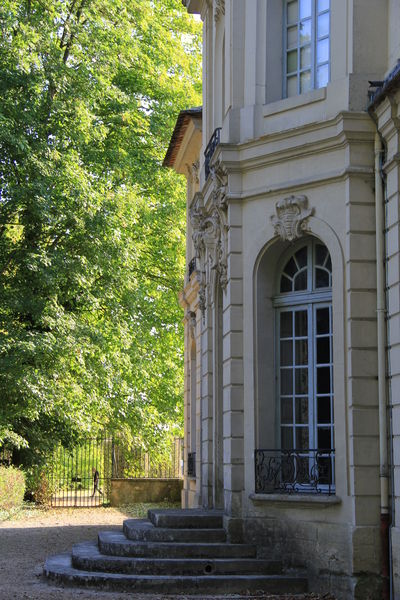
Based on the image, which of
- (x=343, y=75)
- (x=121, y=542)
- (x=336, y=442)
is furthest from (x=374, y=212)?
(x=121, y=542)

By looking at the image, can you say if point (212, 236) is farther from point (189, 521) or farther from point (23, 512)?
point (23, 512)

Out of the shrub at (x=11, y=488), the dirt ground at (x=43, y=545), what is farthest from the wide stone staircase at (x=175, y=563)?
the shrub at (x=11, y=488)

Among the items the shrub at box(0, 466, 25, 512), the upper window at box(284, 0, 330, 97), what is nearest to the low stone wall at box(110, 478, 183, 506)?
the shrub at box(0, 466, 25, 512)

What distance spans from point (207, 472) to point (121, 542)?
3182 millimetres

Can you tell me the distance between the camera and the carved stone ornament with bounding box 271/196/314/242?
1273 centimetres

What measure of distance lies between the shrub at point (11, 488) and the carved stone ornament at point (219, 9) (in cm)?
1210

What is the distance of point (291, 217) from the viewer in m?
12.9

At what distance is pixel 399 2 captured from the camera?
475 inches

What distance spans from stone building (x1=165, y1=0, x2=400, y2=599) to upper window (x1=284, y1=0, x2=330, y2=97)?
22 mm

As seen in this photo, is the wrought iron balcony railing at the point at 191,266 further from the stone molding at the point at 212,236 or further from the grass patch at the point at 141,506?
the grass patch at the point at 141,506

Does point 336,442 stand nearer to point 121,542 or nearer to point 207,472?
point 121,542

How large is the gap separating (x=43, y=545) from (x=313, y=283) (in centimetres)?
756

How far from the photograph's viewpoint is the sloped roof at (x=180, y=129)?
20.2 m

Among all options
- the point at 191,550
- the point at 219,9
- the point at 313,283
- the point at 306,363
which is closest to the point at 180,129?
the point at 219,9
